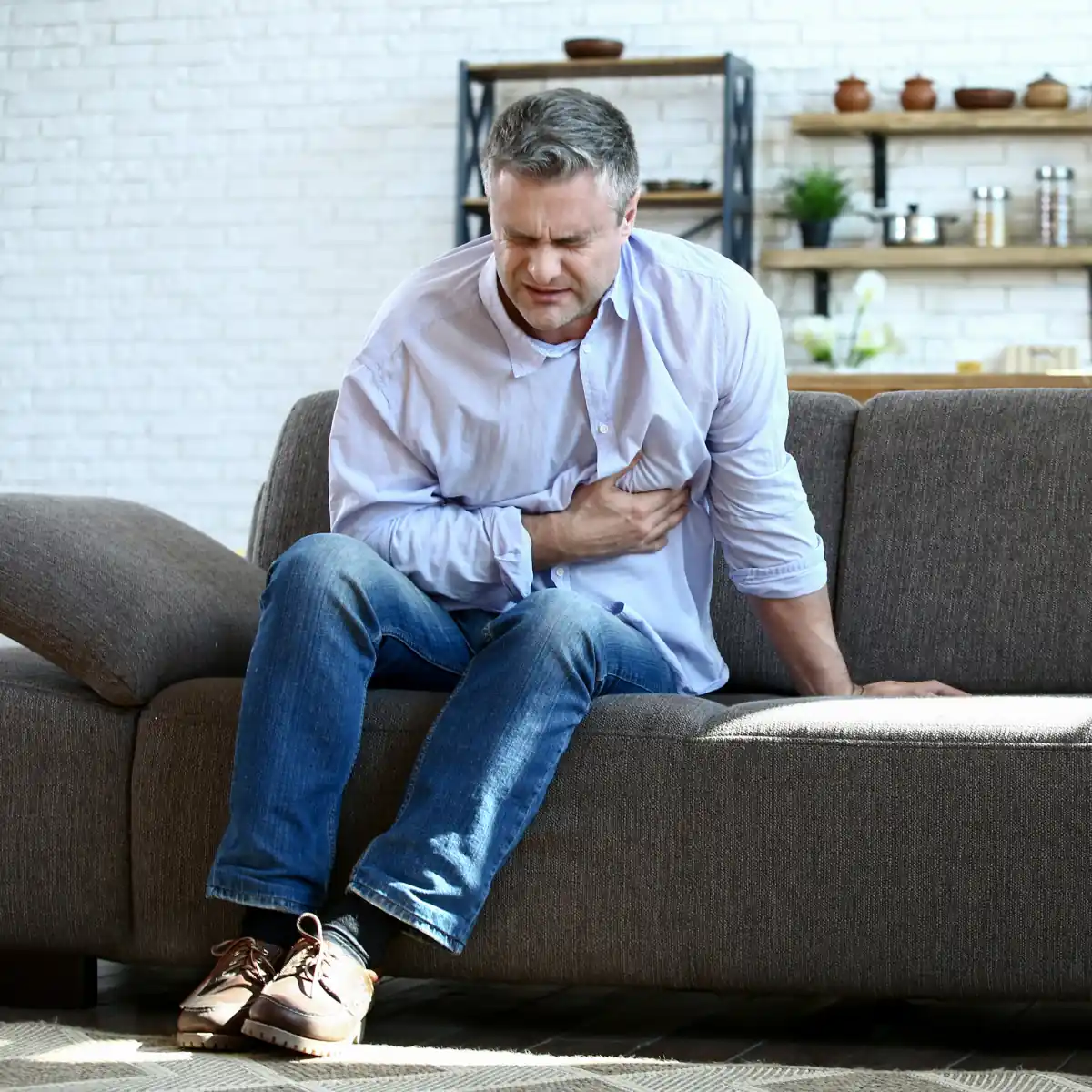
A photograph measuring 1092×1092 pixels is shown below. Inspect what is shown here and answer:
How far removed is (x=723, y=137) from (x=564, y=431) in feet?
11.6

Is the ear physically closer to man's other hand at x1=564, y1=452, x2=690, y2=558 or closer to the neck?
the neck

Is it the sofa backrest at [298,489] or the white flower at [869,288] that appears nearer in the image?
the sofa backrest at [298,489]

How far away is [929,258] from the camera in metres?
5.21

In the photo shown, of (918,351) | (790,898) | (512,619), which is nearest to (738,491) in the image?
(512,619)

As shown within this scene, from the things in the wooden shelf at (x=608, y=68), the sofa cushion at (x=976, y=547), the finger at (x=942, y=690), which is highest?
the wooden shelf at (x=608, y=68)

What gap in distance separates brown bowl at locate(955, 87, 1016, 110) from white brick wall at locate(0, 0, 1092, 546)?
32cm

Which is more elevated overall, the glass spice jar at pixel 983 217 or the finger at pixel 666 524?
the glass spice jar at pixel 983 217

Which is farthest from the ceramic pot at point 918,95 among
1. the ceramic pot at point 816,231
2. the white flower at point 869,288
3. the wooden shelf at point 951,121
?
the white flower at point 869,288

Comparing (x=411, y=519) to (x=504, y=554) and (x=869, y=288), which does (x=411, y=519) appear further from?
(x=869, y=288)

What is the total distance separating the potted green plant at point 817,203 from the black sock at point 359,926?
12.9 feet

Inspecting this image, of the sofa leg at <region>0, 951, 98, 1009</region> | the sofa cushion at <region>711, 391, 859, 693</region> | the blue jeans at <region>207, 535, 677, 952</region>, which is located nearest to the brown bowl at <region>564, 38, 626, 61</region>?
the sofa cushion at <region>711, 391, 859, 693</region>

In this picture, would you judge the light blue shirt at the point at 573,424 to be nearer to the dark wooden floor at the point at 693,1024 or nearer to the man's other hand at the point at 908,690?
the man's other hand at the point at 908,690

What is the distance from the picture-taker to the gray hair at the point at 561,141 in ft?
6.08

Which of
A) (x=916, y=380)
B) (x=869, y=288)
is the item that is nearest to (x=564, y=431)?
(x=916, y=380)
